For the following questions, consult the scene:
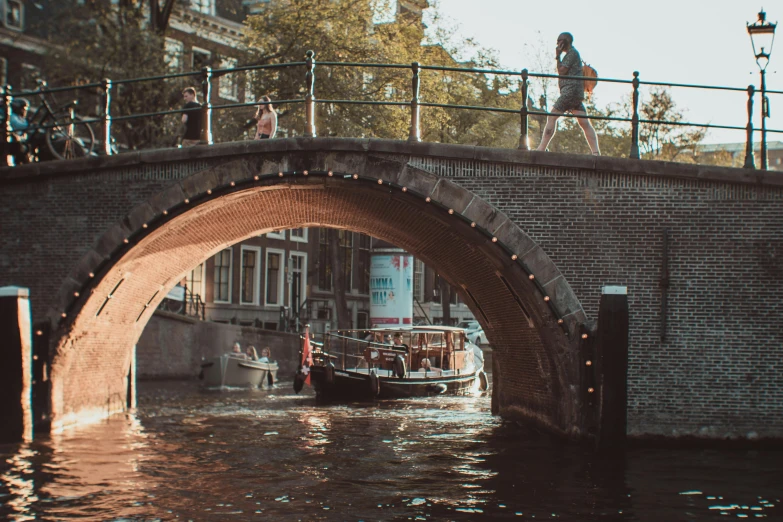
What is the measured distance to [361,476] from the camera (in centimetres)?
1091

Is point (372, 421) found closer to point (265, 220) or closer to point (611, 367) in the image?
point (265, 220)

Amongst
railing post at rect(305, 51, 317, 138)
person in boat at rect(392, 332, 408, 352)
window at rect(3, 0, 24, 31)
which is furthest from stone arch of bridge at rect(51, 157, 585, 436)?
window at rect(3, 0, 24, 31)

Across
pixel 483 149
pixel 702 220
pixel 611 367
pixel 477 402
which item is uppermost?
pixel 483 149

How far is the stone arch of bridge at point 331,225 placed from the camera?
1294 centimetres

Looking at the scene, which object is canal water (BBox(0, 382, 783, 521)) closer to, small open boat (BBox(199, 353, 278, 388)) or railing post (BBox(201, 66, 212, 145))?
railing post (BBox(201, 66, 212, 145))

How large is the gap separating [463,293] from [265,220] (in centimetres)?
334

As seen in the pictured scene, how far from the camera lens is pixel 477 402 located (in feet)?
67.1

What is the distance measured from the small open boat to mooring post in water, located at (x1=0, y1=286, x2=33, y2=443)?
11436 mm

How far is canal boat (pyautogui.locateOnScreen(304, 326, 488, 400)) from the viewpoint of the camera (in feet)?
68.6

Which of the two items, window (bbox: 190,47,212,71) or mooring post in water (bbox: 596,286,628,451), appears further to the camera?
window (bbox: 190,47,212,71)

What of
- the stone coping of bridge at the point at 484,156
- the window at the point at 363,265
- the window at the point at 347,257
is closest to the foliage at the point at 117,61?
the stone coping of bridge at the point at 484,156

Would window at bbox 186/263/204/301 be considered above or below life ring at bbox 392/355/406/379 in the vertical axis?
above

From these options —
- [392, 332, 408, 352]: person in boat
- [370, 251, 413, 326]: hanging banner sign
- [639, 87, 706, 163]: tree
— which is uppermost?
[639, 87, 706, 163]: tree

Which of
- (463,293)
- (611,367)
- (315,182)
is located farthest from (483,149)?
(463,293)
